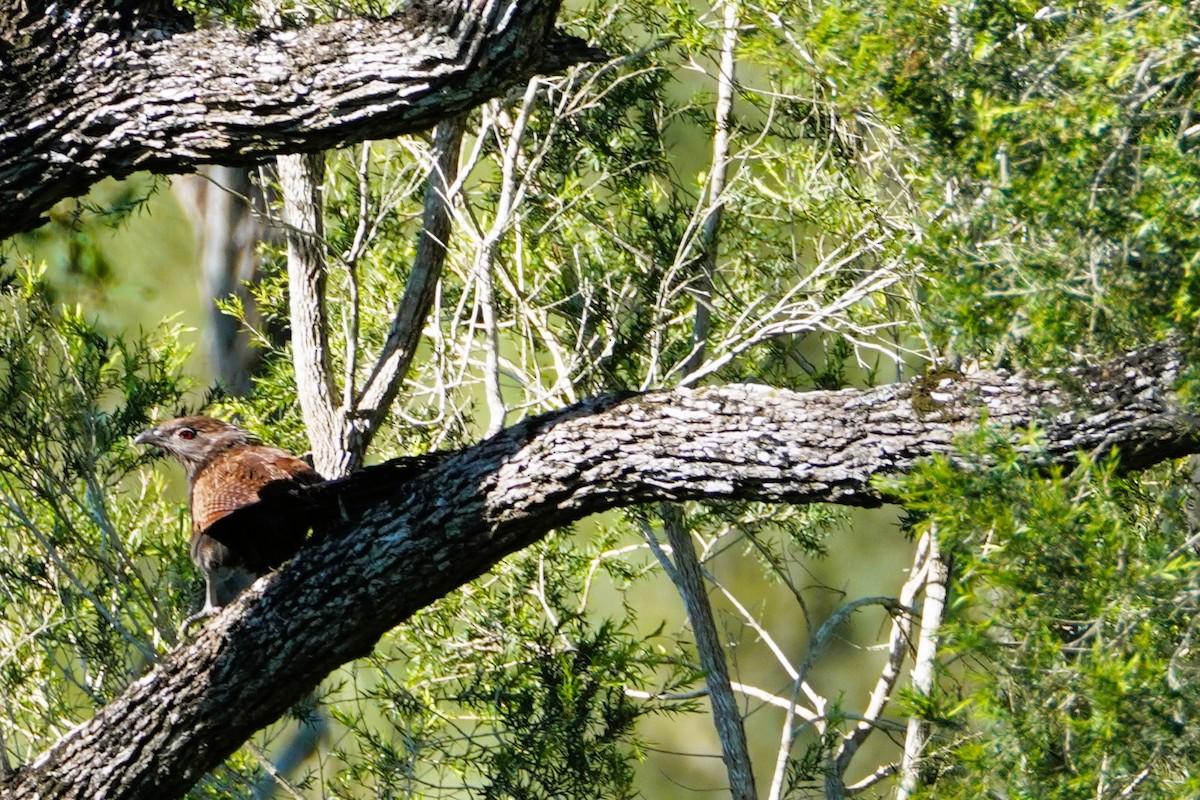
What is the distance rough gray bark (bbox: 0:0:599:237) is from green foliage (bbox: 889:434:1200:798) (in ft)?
4.21

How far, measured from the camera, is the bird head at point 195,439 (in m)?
4.09

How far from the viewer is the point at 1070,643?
6.13ft

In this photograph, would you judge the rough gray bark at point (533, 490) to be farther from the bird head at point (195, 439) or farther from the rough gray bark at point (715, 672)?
the rough gray bark at point (715, 672)

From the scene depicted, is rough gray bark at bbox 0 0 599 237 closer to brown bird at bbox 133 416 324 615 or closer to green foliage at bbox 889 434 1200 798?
brown bird at bbox 133 416 324 615

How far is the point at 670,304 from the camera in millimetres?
5160

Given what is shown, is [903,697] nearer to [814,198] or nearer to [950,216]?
[950,216]

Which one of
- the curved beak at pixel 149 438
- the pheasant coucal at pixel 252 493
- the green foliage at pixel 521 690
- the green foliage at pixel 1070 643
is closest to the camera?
the green foliage at pixel 1070 643

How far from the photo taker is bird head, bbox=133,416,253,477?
4.09m

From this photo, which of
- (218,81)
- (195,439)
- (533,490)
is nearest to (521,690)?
(195,439)

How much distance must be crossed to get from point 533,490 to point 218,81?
43.8 inches

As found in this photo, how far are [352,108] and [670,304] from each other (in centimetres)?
260

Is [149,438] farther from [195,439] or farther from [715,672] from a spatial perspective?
[715,672]

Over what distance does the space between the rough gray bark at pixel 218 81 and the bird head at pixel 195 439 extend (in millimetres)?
1250

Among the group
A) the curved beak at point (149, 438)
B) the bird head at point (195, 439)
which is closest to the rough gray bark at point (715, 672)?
the bird head at point (195, 439)
